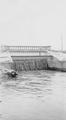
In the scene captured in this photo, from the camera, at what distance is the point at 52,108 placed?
14766mm

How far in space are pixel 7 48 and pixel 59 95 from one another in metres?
30.1

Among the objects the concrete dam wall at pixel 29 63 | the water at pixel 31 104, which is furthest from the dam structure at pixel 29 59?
the water at pixel 31 104

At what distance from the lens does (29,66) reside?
136 ft

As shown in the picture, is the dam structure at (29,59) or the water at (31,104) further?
the dam structure at (29,59)

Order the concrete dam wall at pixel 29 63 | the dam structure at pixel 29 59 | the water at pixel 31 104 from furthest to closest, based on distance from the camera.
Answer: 1. the dam structure at pixel 29 59
2. the concrete dam wall at pixel 29 63
3. the water at pixel 31 104

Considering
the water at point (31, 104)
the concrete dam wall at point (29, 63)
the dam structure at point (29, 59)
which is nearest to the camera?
the water at point (31, 104)

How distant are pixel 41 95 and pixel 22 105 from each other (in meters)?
3.33

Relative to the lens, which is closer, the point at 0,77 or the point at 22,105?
the point at 22,105

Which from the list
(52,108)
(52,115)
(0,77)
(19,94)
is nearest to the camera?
(52,115)

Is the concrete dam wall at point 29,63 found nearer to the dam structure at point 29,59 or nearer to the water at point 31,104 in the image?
the dam structure at point 29,59

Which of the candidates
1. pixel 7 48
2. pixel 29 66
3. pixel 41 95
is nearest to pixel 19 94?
pixel 41 95

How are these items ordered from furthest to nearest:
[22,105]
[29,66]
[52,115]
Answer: [29,66] → [22,105] → [52,115]

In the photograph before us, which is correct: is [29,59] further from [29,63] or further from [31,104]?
[31,104]

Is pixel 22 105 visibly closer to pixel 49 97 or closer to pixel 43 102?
pixel 43 102
